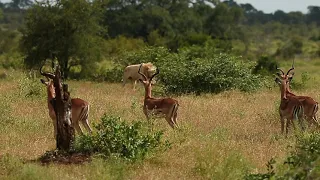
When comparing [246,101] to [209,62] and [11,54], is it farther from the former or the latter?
[11,54]

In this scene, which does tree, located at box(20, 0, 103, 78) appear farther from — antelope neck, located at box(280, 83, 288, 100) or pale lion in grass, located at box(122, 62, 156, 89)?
antelope neck, located at box(280, 83, 288, 100)

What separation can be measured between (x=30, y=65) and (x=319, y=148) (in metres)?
21.2

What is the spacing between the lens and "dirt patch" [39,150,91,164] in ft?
27.9

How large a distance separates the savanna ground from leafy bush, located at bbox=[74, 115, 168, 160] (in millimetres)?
209

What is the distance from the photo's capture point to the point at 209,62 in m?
20.8

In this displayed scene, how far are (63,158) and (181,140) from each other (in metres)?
2.00

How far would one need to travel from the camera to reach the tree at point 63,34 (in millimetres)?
26625

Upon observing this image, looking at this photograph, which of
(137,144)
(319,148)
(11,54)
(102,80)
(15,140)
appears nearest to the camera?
(319,148)

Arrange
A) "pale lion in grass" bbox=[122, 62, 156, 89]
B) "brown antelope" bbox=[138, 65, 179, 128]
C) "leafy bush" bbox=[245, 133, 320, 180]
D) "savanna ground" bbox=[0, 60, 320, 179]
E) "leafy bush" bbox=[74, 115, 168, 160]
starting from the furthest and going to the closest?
"pale lion in grass" bbox=[122, 62, 156, 89] < "brown antelope" bbox=[138, 65, 179, 128] < "leafy bush" bbox=[74, 115, 168, 160] < "savanna ground" bbox=[0, 60, 320, 179] < "leafy bush" bbox=[245, 133, 320, 180]

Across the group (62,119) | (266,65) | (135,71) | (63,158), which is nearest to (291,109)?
(62,119)

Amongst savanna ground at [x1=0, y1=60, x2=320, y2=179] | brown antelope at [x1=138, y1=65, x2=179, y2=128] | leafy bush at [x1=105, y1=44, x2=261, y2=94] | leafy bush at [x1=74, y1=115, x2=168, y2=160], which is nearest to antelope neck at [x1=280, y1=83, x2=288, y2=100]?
savanna ground at [x1=0, y1=60, x2=320, y2=179]

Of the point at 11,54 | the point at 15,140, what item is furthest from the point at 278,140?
the point at 11,54

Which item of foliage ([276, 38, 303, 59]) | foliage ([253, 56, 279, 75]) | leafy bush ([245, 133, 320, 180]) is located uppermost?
leafy bush ([245, 133, 320, 180])

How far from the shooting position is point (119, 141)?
8.62 m
